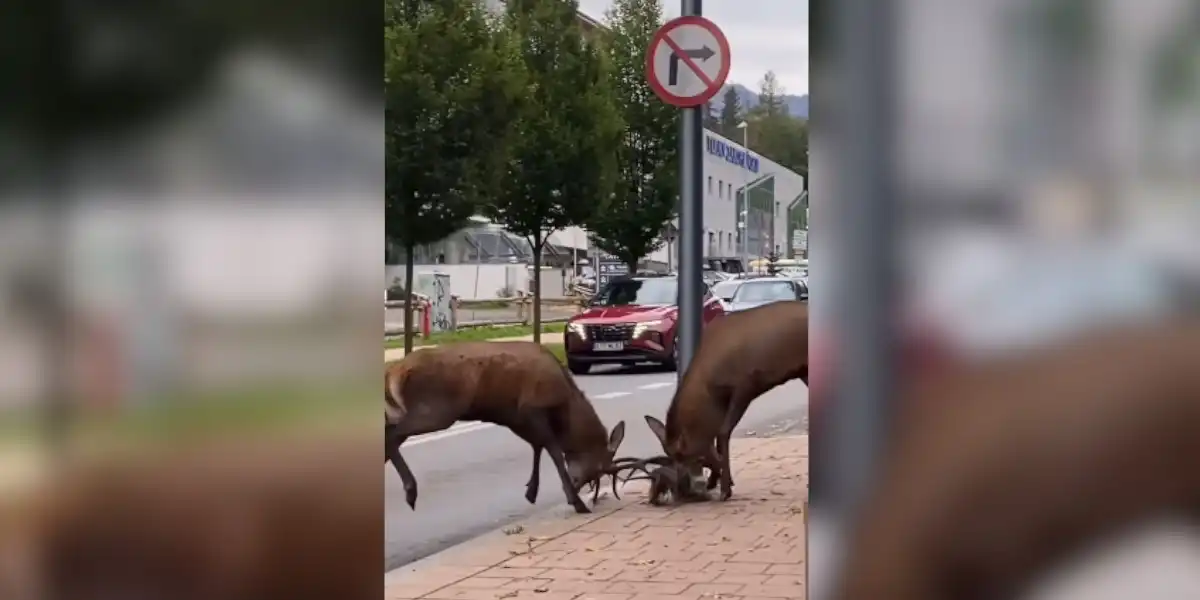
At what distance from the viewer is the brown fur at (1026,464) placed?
2195 millimetres

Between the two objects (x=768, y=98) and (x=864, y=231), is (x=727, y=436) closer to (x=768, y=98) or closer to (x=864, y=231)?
(x=768, y=98)

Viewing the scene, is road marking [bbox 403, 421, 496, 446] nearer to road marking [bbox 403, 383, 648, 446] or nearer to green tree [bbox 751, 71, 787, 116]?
road marking [bbox 403, 383, 648, 446]

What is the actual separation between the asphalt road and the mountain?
5.90 feet

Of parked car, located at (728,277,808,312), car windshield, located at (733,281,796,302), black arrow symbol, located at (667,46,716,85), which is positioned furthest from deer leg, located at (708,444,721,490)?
car windshield, located at (733,281,796,302)

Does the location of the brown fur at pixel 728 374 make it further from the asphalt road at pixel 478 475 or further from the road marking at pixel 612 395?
the road marking at pixel 612 395

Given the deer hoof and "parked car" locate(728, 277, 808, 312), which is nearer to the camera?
the deer hoof

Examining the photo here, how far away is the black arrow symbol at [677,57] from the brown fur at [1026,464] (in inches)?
248

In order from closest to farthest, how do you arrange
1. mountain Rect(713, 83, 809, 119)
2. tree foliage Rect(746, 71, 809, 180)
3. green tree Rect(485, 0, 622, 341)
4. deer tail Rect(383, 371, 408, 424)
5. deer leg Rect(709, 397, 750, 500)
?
1. mountain Rect(713, 83, 809, 119)
2. tree foliage Rect(746, 71, 809, 180)
3. deer tail Rect(383, 371, 408, 424)
4. deer leg Rect(709, 397, 750, 500)
5. green tree Rect(485, 0, 622, 341)

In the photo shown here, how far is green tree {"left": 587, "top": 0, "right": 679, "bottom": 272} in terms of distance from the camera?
1611 cm

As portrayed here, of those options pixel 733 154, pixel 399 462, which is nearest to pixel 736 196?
pixel 733 154

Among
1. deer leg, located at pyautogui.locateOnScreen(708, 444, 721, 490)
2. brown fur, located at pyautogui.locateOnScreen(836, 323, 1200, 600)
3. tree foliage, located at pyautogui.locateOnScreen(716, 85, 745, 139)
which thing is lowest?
deer leg, located at pyautogui.locateOnScreen(708, 444, 721, 490)

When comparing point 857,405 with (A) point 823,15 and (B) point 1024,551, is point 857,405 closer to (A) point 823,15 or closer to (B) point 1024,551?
(B) point 1024,551

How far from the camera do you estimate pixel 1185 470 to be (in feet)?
7.20

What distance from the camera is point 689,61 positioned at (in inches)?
Answer: 333
